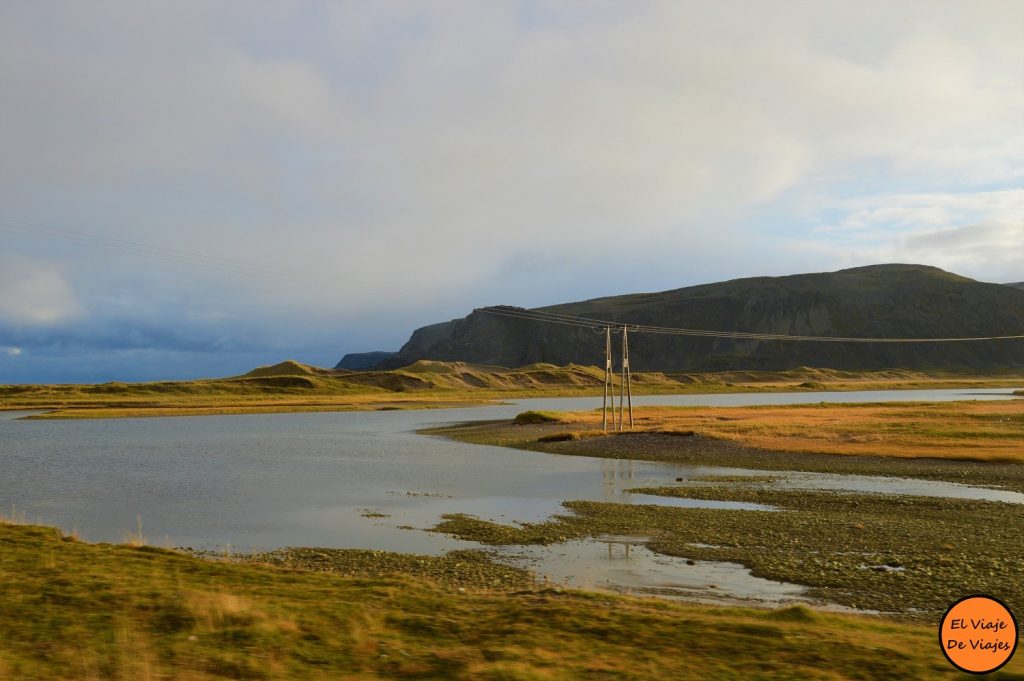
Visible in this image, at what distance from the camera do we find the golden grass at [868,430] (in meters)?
48.4

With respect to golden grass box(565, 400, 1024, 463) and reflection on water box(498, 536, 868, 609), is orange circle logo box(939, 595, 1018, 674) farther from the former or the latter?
golden grass box(565, 400, 1024, 463)

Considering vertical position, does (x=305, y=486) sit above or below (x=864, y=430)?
below

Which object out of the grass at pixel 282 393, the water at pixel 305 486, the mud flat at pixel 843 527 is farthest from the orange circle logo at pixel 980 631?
the grass at pixel 282 393

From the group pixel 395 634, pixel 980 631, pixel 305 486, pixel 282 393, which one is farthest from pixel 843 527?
pixel 282 393

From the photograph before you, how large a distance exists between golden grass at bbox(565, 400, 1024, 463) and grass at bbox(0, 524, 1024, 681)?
37.4 m

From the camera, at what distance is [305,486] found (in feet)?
123

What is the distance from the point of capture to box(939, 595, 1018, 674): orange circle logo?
7480 millimetres

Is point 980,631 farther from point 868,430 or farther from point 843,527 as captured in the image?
point 868,430

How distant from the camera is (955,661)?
8.54m

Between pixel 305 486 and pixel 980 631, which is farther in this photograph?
pixel 305 486

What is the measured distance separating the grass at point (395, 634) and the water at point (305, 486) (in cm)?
705

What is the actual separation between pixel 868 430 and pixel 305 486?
4441cm

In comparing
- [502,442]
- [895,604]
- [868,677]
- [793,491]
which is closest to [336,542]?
[895,604]

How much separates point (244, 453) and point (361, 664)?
152ft
